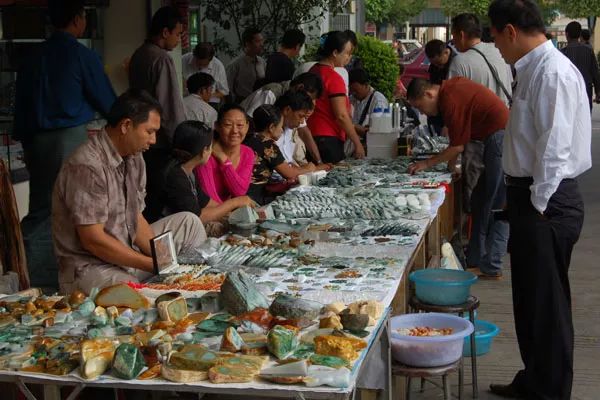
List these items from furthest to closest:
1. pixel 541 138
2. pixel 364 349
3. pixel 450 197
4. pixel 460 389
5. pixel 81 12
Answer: pixel 450 197, pixel 81 12, pixel 460 389, pixel 541 138, pixel 364 349

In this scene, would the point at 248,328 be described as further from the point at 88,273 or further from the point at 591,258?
the point at 591,258

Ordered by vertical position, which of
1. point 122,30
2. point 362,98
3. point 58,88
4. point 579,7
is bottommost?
point 362,98

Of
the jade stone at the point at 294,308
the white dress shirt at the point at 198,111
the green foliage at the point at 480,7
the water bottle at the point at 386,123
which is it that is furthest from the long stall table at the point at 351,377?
the green foliage at the point at 480,7

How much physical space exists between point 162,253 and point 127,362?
1264 mm

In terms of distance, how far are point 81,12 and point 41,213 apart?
126 centimetres

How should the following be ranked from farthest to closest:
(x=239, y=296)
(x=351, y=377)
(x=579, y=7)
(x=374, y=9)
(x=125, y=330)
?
(x=374, y=9)
(x=579, y=7)
(x=239, y=296)
(x=125, y=330)
(x=351, y=377)

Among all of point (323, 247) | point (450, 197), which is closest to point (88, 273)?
point (323, 247)

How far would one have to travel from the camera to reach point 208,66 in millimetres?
9875

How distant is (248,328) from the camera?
3.12 meters

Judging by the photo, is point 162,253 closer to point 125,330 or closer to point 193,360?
point 125,330

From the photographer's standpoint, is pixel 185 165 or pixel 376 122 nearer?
pixel 185 165

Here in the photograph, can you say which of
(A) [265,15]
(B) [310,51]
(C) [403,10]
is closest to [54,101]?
(A) [265,15]

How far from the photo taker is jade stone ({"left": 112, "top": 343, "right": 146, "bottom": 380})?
267 cm

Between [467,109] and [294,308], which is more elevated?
[467,109]
